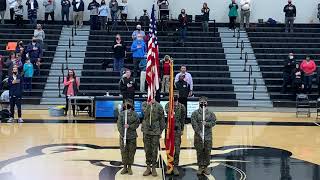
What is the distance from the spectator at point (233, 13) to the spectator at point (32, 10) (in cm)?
1085

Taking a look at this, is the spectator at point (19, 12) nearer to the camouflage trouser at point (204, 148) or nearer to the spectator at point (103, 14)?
the spectator at point (103, 14)

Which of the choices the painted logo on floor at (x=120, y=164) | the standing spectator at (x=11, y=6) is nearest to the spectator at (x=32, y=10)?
the standing spectator at (x=11, y=6)

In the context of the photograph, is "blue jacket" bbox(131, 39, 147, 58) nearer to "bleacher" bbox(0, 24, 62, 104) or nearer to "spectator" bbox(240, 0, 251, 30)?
"bleacher" bbox(0, 24, 62, 104)

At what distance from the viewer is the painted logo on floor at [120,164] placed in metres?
13.7

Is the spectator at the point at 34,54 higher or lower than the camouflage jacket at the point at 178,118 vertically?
higher

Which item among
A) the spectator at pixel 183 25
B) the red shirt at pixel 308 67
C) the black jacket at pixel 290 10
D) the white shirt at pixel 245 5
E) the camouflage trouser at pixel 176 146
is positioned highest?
the white shirt at pixel 245 5

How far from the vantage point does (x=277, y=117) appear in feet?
79.1

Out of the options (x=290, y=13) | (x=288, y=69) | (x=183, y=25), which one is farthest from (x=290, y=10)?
(x=288, y=69)

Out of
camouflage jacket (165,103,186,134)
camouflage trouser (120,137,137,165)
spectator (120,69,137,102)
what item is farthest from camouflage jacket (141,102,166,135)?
spectator (120,69,137,102)

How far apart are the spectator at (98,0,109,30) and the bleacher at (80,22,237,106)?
52 centimetres

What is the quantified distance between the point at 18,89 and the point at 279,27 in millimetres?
18094

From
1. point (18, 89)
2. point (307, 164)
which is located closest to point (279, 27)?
point (18, 89)

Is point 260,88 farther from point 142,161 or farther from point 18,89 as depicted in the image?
point 142,161

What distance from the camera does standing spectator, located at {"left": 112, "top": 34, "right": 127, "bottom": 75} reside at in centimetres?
2776
